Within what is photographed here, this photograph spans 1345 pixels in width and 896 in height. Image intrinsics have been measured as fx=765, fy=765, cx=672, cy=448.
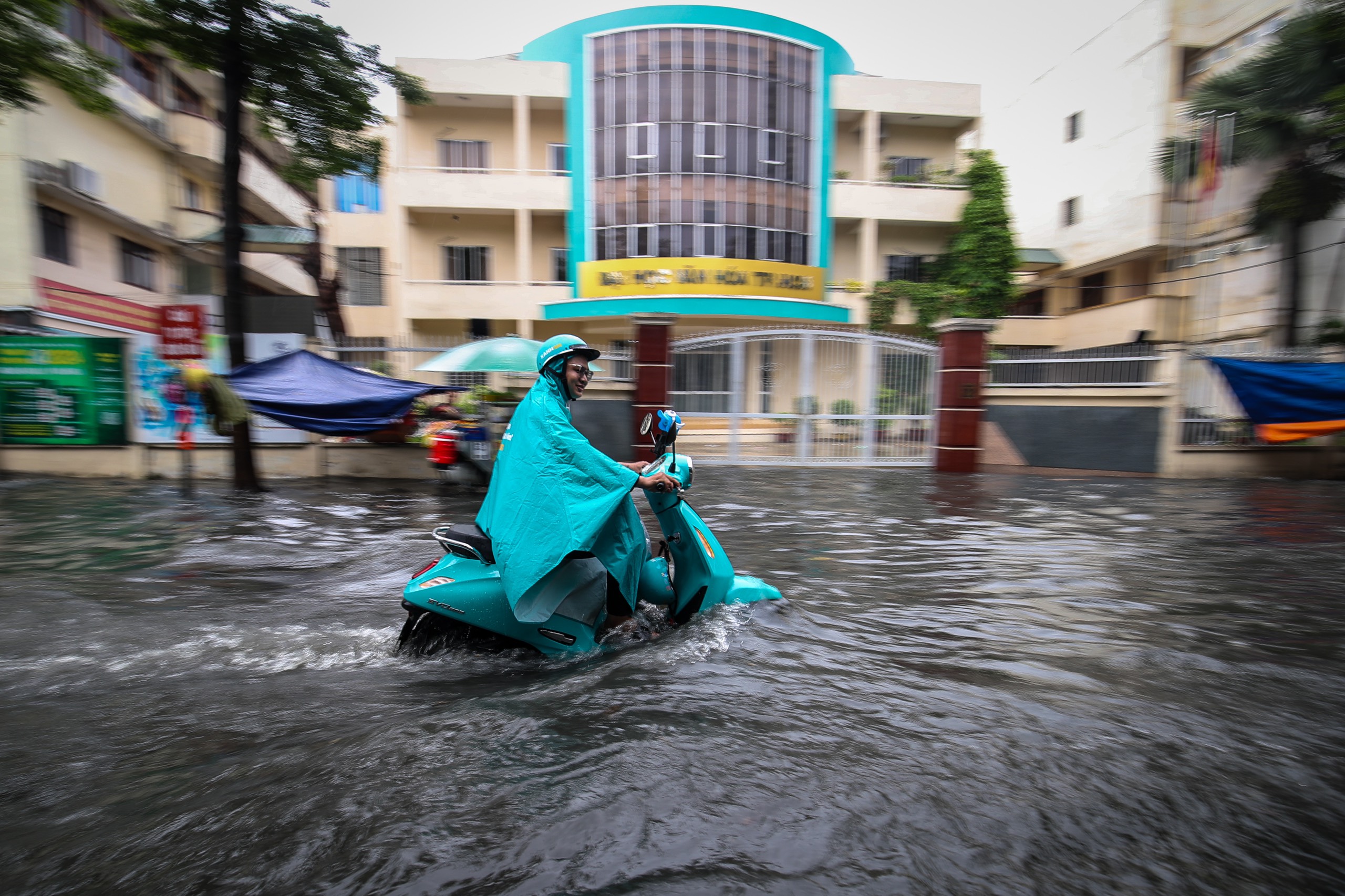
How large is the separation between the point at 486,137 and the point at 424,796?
25050mm

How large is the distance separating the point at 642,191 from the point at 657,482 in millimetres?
20479

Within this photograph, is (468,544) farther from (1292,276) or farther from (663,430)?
(1292,276)

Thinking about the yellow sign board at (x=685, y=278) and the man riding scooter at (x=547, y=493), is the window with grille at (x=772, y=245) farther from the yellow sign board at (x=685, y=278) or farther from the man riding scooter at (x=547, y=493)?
the man riding scooter at (x=547, y=493)

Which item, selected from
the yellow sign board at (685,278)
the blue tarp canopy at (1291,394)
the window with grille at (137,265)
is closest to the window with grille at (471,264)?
the yellow sign board at (685,278)

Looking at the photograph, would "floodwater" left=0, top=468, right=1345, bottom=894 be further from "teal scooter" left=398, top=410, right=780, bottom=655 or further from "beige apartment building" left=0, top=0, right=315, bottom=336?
"beige apartment building" left=0, top=0, right=315, bottom=336

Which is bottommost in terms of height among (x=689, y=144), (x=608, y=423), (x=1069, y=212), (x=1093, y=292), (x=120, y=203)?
(x=608, y=423)

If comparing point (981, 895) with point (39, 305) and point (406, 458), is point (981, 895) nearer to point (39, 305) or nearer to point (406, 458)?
point (406, 458)

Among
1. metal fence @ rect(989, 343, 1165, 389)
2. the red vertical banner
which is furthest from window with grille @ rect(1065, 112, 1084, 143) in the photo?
the red vertical banner

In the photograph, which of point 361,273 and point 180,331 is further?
point 361,273

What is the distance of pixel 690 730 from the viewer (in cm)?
289

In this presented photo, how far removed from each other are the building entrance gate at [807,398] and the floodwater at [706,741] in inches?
294

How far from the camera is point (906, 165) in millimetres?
25172

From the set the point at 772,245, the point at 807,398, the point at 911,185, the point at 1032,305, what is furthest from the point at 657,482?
the point at 1032,305

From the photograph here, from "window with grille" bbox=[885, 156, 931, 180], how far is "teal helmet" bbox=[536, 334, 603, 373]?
24226mm
